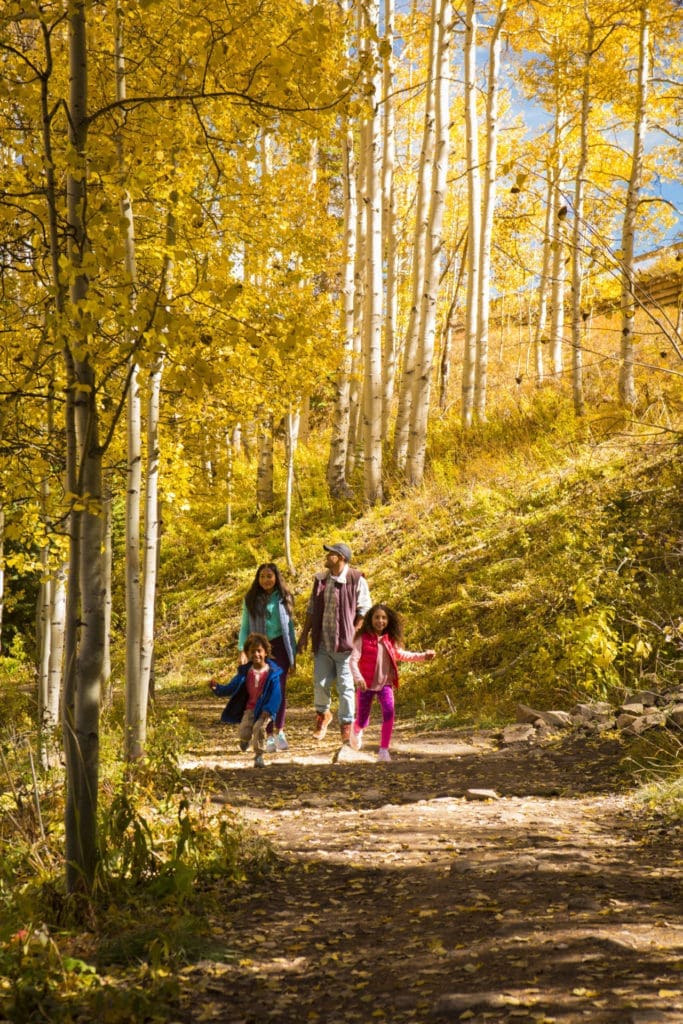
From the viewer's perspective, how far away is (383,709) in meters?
7.70

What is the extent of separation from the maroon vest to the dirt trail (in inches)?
58.5

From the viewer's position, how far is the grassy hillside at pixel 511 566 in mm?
8844

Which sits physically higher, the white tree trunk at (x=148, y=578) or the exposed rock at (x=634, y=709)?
the white tree trunk at (x=148, y=578)

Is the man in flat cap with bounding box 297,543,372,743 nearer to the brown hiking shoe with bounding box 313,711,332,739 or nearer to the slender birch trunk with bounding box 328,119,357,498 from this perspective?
the brown hiking shoe with bounding box 313,711,332,739

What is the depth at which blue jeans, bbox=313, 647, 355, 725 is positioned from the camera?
26.8 ft

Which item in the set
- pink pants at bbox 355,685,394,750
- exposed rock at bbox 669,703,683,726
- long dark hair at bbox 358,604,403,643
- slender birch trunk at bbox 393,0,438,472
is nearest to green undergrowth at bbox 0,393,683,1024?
exposed rock at bbox 669,703,683,726

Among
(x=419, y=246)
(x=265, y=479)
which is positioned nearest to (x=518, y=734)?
(x=419, y=246)

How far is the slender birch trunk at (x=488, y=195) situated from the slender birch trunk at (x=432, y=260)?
1094 millimetres

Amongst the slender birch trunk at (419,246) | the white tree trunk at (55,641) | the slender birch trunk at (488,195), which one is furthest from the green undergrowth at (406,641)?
the slender birch trunk at (488,195)

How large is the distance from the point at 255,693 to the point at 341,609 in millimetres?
1094

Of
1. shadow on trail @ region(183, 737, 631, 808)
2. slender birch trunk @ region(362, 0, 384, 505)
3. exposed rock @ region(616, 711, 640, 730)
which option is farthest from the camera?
slender birch trunk @ region(362, 0, 384, 505)

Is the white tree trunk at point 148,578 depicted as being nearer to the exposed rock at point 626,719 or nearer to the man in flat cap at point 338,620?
the man in flat cap at point 338,620

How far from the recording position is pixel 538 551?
36.8 ft

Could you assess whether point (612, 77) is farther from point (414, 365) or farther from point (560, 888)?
point (560, 888)
